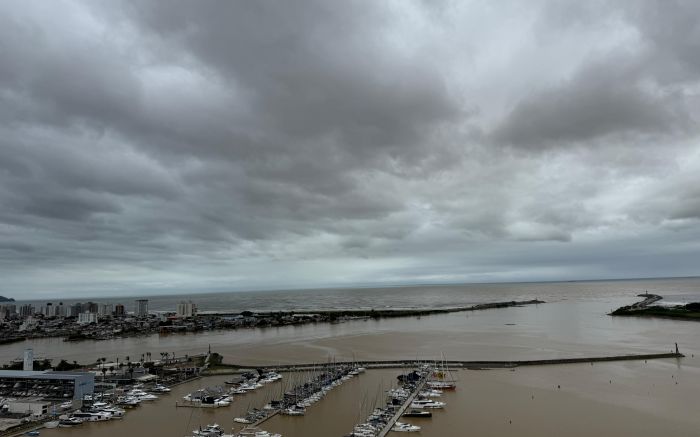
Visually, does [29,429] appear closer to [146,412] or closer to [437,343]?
[146,412]

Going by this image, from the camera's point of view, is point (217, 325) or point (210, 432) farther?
point (217, 325)

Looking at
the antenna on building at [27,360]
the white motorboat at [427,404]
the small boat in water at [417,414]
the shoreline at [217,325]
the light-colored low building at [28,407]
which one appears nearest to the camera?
the small boat in water at [417,414]

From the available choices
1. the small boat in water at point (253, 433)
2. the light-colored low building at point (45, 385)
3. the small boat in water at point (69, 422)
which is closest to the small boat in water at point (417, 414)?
the small boat in water at point (253, 433)

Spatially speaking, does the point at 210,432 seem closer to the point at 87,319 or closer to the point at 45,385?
the point at 45,385

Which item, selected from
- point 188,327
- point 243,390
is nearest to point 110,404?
point 243,390

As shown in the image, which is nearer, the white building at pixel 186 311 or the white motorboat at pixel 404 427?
the white motorboat at pixel 404 427

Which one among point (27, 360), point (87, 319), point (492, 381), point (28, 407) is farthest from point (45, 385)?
point (87, 319)

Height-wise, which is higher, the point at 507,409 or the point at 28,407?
the point at 28,407

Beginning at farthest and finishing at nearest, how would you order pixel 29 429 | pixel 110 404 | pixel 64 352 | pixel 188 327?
pixel 188 327 → pixel 64 352 → pixel 110 404 → pixel 29 429

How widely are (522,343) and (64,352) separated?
45.8 metres

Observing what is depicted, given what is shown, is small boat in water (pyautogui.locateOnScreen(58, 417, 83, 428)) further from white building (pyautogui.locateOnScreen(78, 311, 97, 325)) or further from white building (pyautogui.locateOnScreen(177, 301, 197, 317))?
white building (pyautogui.locateOnScreen(78, 311, 97, 325))

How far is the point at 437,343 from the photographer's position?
44.3 m

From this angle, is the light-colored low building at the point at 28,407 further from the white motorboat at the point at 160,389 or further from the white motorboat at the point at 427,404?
the white motorboat at the point at 427,404

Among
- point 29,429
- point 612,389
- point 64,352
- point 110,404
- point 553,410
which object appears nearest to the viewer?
point 29,429
